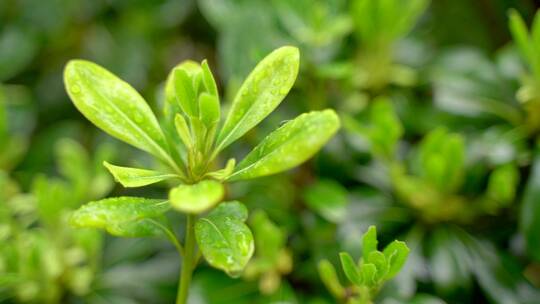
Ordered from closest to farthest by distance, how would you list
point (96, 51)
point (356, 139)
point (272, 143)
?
point (272, 143), point (356, 139), point (96, 51)

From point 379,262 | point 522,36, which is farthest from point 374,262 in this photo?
point 522,36

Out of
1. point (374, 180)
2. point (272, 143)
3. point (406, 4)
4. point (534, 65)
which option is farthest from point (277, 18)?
point (272, 143)

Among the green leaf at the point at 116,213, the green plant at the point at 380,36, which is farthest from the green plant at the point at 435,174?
the green leaf at the point at 116,213

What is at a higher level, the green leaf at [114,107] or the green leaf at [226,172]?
the green leaf at [114,107]

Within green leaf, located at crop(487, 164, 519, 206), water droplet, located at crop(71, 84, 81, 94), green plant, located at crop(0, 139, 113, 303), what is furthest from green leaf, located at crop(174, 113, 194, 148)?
green leaf, located at crop(487, 164, 519, 206)

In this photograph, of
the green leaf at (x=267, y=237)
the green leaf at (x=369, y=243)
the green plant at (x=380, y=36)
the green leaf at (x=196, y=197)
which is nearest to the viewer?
the green leaf at (x=196, y=197)

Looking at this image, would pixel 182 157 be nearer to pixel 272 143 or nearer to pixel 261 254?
pixel 272 143

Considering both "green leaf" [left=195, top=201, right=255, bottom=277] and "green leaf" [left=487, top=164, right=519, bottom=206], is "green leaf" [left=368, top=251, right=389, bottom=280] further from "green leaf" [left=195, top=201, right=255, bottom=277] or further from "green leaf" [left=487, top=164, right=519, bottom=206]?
"green leaf" [left=487, top=164, right=519, bottom=206]

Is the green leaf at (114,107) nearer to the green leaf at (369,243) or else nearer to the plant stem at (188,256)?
the plant stem at (188,256)
